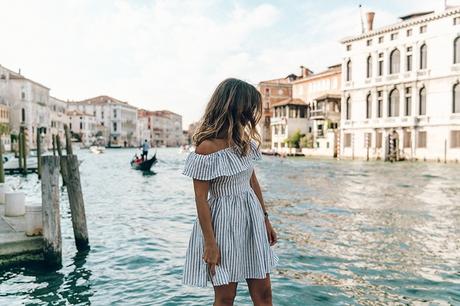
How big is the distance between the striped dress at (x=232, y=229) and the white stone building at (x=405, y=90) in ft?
84.1

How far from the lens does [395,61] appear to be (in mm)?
29094

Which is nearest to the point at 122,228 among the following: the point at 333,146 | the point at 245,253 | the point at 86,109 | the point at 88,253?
the point at 88,253

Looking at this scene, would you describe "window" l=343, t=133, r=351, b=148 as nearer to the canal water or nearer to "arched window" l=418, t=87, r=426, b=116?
"arched window" l=418, t=87, r=426, b=116

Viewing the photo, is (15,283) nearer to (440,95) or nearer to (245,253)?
(245,253)

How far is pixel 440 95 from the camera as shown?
86.2ft

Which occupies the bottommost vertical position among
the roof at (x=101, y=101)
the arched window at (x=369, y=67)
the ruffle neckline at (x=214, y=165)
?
the ruffle neckline at (x=214, y=165)

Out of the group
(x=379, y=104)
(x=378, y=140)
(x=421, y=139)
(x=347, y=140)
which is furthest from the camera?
(x=347, y=140)

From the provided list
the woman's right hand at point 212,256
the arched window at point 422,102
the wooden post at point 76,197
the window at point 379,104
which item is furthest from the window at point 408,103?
the woman's right hand at point 212,256

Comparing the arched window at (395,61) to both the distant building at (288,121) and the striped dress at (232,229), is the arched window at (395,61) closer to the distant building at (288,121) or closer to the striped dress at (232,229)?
the distant building at (288,121)

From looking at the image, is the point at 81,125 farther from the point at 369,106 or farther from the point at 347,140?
the point at 369,106

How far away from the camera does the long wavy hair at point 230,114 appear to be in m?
1.82

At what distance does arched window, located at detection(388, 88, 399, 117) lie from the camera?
28875mm

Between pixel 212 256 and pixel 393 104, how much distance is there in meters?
29.5

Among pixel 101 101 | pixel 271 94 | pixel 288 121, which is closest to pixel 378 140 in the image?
pixel 288 121
